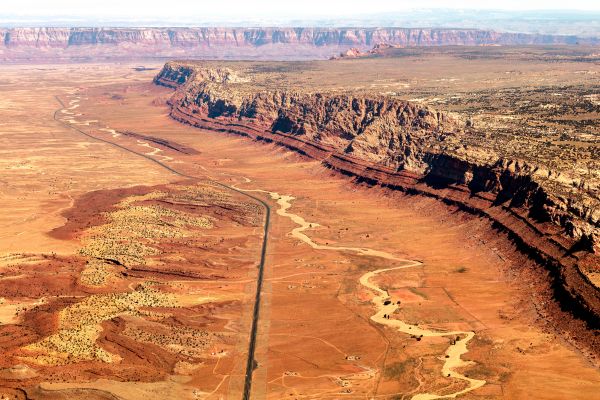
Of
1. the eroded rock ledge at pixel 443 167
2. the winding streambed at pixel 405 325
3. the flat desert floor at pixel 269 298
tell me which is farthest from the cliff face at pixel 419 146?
the winding streambed at pixel 405 325

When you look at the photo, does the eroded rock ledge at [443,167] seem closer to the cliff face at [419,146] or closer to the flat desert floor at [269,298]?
the cliff face at [419,146]

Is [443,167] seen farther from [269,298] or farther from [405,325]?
[405,325]

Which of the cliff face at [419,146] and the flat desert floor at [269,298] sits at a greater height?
the cliff face at [419,146]

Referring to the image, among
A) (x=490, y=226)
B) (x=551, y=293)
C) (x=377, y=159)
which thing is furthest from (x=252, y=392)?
(x=377, y=159)

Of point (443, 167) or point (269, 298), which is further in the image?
point (443, 167)

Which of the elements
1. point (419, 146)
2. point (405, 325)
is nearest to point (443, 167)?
point (419, 146)

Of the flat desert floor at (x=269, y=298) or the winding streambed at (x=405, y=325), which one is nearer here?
the winding streambed at (x=405, y=325)

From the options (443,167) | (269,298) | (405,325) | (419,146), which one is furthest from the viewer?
(419,146)
